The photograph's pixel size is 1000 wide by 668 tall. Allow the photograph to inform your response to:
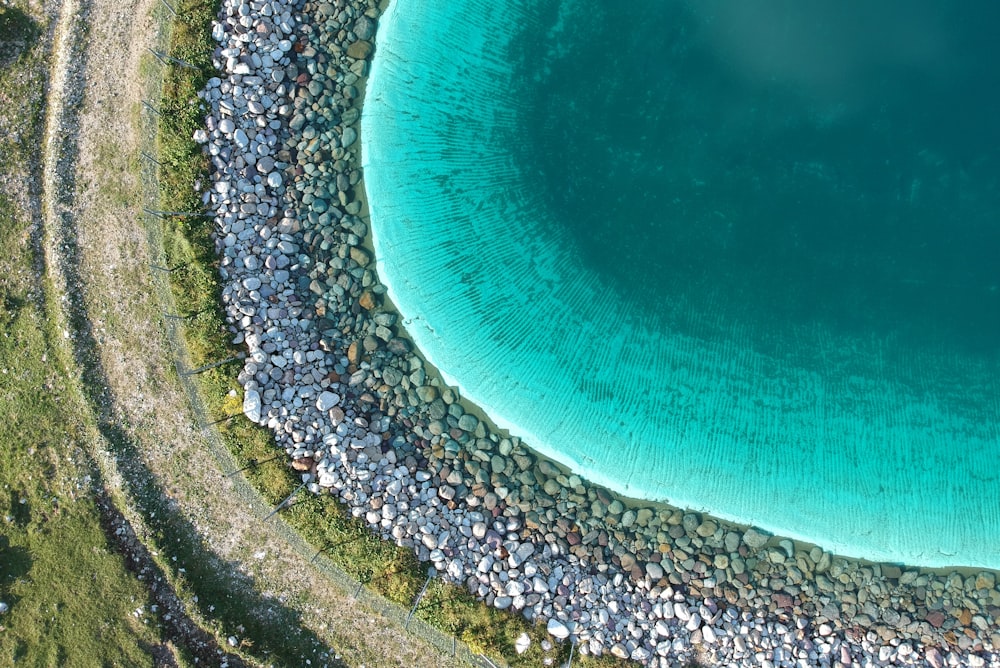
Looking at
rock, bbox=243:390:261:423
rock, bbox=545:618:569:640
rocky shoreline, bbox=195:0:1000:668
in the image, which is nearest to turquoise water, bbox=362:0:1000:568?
rocky shoreline, bbox=195:0:1000:668

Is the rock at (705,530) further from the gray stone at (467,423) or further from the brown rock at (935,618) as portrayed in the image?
the gray stone at (467,423)

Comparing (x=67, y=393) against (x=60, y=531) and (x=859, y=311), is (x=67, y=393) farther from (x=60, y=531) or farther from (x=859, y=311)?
(x=859, y=311)

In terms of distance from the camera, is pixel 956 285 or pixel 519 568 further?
pixel 956 285

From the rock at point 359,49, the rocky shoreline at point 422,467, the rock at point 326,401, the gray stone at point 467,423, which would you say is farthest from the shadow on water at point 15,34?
the gray stone at point 467,423

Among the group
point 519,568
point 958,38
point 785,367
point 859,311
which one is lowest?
point 519,568

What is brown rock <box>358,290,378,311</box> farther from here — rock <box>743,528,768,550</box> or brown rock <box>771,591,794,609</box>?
brown rock <box>771,591,794,609</box>

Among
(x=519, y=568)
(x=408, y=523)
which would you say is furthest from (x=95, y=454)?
(x=519, y=568)

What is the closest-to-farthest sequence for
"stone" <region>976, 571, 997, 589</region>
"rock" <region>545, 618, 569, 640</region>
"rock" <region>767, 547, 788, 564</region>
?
"rock" <region>545, 618, 569, 640</region> < "rock" <region>767, 547, 788, 564</region> < "stone" <region>976, 571, 997, 589</region>
